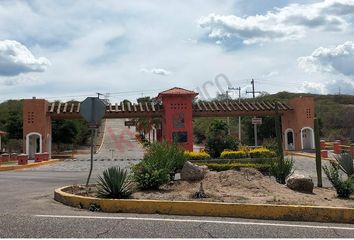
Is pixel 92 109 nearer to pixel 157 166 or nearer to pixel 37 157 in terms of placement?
pixel 157 166

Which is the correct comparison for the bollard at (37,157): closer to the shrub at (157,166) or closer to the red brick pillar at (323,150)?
the red brick pillar at (323,150)

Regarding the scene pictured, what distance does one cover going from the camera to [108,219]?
24.6ft

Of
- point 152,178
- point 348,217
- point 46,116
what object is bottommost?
point 348,217

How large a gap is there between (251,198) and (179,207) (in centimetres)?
180

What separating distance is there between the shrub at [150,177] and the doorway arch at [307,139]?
34.9 m

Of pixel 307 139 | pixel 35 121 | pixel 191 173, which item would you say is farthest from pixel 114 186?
pixel 307 139

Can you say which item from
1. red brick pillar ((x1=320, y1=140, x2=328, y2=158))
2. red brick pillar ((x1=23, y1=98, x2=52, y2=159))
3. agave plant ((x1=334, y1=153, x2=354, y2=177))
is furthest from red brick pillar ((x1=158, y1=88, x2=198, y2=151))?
agave plant ((x1=334, y1=153, x2=354, y2=177))

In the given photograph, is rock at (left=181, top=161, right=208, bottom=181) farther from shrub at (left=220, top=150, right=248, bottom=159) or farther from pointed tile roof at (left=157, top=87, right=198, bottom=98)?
pointed tile roof at (left=157, top=87, right=198, bottom=98)

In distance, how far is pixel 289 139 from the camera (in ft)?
156

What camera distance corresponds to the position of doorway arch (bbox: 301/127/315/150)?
4319 centimetres

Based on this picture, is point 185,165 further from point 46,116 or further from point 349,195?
point 46,116

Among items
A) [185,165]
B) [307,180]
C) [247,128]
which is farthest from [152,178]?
[247,128]

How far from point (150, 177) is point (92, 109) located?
2306 millimetres

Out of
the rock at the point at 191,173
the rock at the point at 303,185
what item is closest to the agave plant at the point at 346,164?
the rock at the point at 303,185
